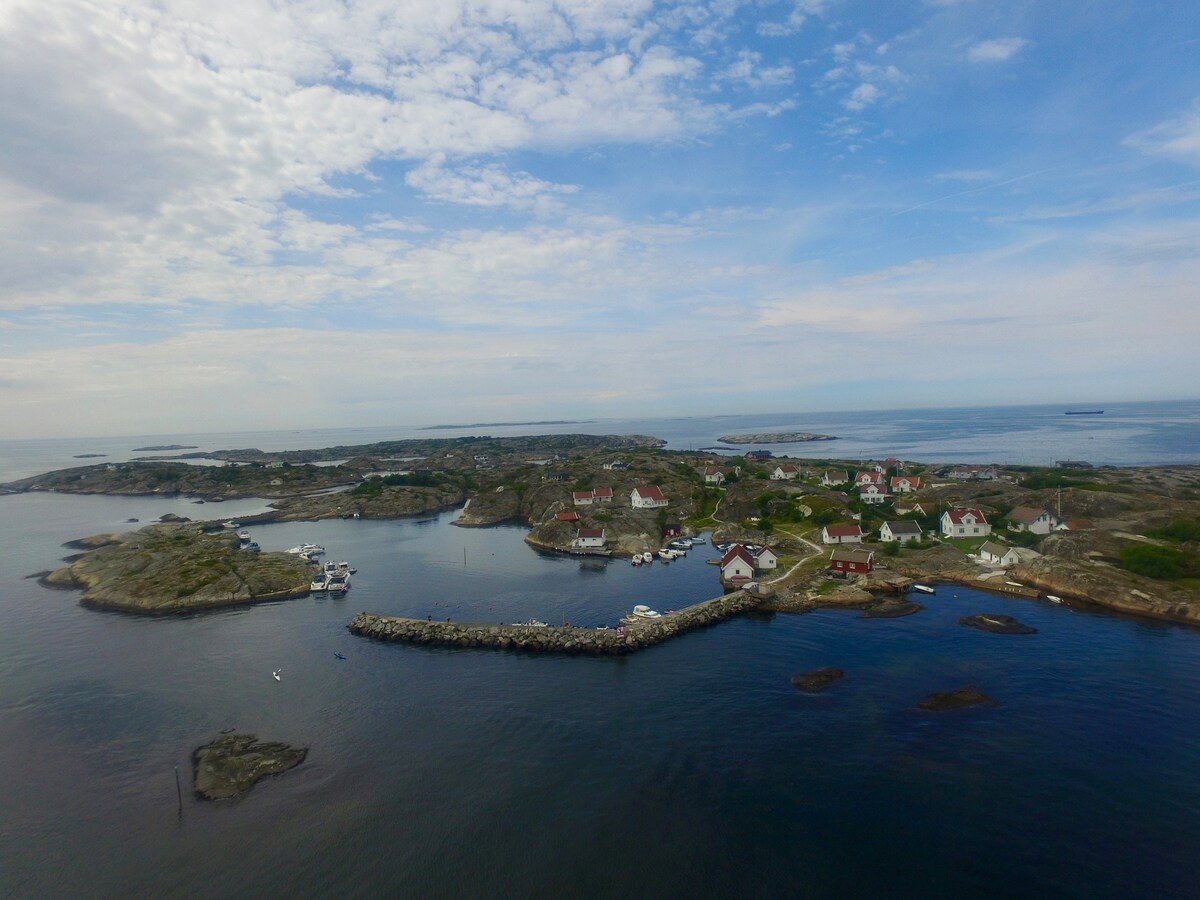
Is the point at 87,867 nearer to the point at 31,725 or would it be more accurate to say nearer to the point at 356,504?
the point at 31,725

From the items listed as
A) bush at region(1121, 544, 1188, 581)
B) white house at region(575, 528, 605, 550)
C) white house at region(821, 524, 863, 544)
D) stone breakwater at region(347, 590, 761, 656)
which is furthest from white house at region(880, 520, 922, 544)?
white house at region(575, 528, 605, 550)

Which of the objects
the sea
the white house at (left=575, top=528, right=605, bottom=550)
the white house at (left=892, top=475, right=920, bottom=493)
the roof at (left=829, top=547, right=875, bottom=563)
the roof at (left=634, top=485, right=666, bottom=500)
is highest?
the roof at (left=634, top=485, right=666, bottom=500)

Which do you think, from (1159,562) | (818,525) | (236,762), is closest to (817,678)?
(236,762)

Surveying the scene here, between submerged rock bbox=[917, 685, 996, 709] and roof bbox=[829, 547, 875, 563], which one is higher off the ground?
roof bbox=[829, 547, 875, 563]

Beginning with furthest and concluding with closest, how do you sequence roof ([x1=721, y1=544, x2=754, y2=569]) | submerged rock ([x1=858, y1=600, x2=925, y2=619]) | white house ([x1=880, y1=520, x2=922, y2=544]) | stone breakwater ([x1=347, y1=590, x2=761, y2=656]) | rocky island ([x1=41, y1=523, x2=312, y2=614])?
white house ([x1=880, y1=520, x2=922, y2=544])
roof ([x1=721, y1=544, x2=754, y2=569])
rocky island ([x1=41, y1=523, x2=312, y2=614])
submerged rock ([x1=858, y1=600, x2=925, y2=619])
stone breakwater ([x1=347, y1=590, x2=761, y2=656])

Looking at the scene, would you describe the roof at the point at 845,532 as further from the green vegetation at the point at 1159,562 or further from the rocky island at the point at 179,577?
the rocky island at the point at 179,577

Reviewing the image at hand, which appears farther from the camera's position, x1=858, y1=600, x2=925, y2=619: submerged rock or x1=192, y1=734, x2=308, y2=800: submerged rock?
x1=858, y1=600, x2=925, y2=619: submerged rock

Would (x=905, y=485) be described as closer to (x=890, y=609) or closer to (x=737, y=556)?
(x=737, y=556)

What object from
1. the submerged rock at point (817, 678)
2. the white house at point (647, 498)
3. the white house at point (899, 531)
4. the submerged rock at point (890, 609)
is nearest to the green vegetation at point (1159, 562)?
the white house at point (899, 531)

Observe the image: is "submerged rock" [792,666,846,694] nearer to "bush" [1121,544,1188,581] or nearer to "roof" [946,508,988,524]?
"bush" [1121,544,1188,581]
